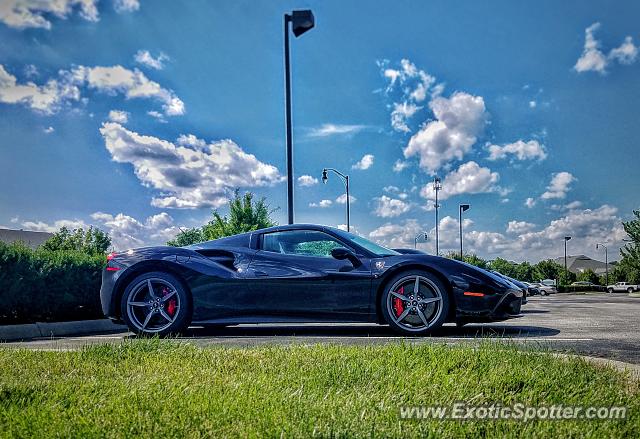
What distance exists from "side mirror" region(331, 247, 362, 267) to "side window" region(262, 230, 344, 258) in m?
0.28

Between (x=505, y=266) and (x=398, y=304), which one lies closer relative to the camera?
(x=398, y=304)

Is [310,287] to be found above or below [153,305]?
above

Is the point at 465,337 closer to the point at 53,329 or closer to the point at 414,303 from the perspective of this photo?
the point at 414,303

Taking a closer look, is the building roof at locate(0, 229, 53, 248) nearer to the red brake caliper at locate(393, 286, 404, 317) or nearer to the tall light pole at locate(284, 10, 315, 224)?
the tall light pole at locate(284, 10, 315, 224)

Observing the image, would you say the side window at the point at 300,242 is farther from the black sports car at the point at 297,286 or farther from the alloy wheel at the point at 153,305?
the alloy wheel at the point at 153,305

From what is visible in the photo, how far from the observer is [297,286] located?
632 centimetres

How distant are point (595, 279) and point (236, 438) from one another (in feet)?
348

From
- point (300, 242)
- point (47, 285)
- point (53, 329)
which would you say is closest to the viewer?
point (300, 242)

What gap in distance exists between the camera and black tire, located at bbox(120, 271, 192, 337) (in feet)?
21.2

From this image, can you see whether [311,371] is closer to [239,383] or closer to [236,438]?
[239,383]

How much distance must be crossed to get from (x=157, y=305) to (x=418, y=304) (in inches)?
121

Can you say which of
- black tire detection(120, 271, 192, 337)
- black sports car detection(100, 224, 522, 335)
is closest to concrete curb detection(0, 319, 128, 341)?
black tire detection(120, 271, 192, 337)

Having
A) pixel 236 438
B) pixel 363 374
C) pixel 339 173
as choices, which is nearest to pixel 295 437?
pixel 236 438

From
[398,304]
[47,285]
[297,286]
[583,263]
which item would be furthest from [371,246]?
[583,263]
